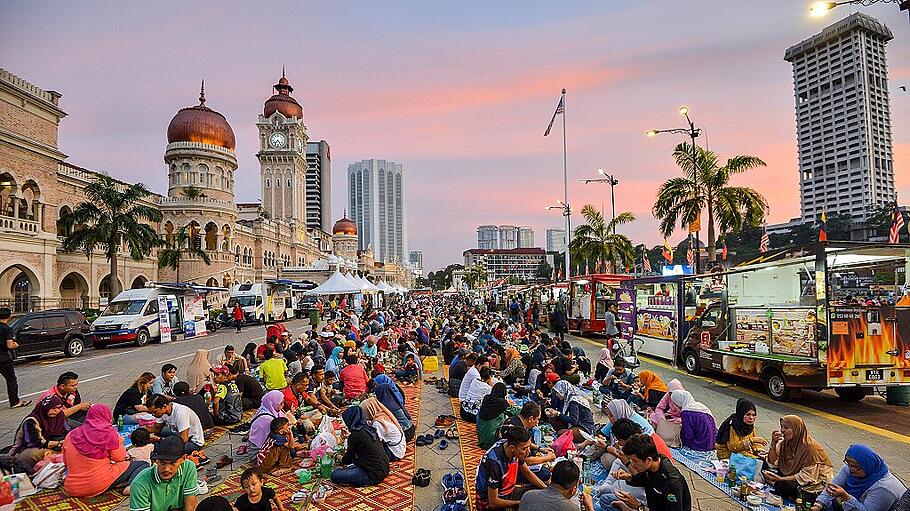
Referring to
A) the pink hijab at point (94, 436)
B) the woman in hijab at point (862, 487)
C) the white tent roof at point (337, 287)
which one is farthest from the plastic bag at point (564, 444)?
the white tent roof at point (337, 287)

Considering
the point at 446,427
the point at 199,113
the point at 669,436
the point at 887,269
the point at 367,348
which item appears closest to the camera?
the point at 669,436

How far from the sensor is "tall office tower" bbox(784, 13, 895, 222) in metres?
87.9

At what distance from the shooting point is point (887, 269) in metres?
10.3

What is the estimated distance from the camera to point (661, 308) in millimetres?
16156

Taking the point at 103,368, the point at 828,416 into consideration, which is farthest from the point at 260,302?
the point at 828,416

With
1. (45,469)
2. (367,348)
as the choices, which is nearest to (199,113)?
(367,348)

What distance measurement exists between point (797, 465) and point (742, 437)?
105cm

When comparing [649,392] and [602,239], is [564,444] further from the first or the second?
[602,239]

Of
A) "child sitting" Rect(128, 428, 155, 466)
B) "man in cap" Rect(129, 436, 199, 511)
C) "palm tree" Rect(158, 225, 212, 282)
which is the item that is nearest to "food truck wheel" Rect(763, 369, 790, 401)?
"man in cap" Rect(129, 436, 199, 511)

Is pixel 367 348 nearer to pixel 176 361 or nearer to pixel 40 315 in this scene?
pixel 176 361

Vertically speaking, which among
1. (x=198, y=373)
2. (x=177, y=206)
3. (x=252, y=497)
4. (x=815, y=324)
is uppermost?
(x=177, y=206)

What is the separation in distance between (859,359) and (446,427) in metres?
7.45

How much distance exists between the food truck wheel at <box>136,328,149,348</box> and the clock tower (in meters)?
61.6

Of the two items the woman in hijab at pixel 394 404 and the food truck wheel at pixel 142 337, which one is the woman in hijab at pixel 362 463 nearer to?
the woman in hijab at pixel 394 404
